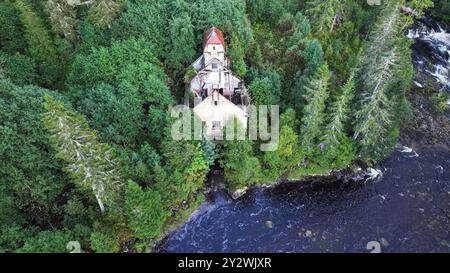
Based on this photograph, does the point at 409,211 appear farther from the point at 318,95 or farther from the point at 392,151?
the point at 318,95

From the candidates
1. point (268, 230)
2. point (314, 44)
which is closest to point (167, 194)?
point (268, 230)

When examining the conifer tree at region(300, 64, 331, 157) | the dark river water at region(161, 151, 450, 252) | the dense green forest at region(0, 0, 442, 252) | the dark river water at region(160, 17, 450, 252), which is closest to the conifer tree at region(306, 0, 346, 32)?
the dense green forest at region(0, 0, 442, 252)

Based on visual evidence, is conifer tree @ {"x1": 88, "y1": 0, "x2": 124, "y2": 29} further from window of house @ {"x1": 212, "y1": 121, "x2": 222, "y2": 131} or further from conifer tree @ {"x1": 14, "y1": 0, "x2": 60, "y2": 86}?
window of house @ {"x1": 212, "y1": 121, "x2": 222, "y2": 131}

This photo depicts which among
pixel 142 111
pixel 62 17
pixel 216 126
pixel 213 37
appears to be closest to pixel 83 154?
pixel 142 111

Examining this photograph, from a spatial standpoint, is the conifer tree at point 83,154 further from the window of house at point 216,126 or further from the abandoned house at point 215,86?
the window of house at point 216,126

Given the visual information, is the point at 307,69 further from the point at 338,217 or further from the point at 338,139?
the point at 338,217

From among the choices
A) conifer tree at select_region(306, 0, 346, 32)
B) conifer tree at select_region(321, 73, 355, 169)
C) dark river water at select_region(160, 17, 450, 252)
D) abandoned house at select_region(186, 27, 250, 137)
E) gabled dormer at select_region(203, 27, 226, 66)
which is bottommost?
dark river water at select_region(160, 17, 450, 252)

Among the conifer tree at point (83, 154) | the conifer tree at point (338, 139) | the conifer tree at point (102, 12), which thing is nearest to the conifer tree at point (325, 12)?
the conifer tree at point (338, 139)
